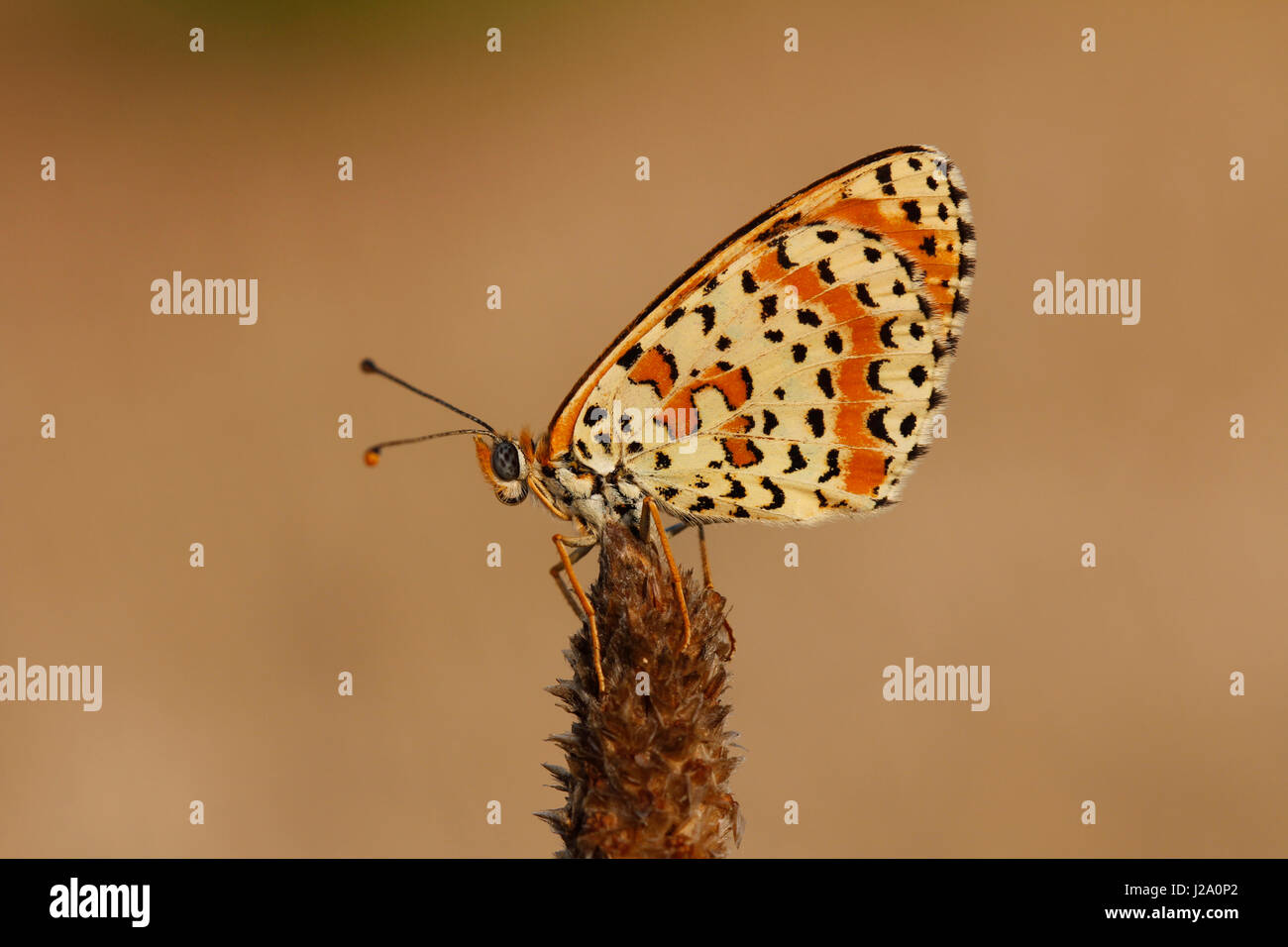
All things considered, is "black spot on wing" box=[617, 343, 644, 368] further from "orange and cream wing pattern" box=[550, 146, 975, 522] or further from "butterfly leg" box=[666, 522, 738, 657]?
"butterfly leg" box=[666, 522, 738, 657]

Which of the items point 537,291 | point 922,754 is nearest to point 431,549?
point 537,291

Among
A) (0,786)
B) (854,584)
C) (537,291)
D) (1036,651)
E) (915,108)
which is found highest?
(915,108)

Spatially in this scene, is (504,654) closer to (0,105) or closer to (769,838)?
(769,838)

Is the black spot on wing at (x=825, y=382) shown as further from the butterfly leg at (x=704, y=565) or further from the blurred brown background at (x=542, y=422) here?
the blurred brown background at (x=542, y=422)

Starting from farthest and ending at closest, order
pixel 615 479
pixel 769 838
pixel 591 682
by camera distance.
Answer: pixel 769 838, pixel 615 479, pixel 591 682

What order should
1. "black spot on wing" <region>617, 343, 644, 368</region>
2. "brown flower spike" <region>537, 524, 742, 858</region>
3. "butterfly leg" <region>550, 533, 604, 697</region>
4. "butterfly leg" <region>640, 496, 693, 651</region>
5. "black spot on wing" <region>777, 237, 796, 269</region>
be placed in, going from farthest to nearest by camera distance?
"black spot on wing" <region>777, 237, 796, 269</region> → "black spot on wing" <region>617, 343, 644, 368</region> → "butterfly leg" <region>640, 496, 693, 651</region> → "butterfly leg" <region>550, 533, 604, 697</region> → "brown flower spike" <region>537, 524, 742, 858</region>

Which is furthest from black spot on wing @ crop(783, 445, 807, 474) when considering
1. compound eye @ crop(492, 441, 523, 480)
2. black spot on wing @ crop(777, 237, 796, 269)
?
compound eye @ crop(492, 441, 523, 480)

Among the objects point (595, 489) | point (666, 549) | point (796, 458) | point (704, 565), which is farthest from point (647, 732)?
point (796, 458)
